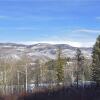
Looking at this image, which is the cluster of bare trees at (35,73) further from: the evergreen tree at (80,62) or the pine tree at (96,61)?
the pine tree at (96,61)

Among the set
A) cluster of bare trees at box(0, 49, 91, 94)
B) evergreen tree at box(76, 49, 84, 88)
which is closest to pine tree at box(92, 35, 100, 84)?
cluster of bare trees at box(0, 49, 91, 94)

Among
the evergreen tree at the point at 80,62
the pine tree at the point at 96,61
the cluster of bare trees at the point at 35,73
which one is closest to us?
the pine tree at the point at 96,61

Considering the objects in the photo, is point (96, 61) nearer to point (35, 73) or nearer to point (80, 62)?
point (80, 62)

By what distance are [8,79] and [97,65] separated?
19723 mm

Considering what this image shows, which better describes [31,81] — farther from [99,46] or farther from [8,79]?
[99,46]

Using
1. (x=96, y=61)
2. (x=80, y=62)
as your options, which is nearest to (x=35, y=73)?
(x=80, y=62)

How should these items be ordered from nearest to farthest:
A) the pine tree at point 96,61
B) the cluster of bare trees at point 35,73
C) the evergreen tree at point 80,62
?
the pine tree at point 96,61, the evergreen tree at point 80,62, the cluster of bare trees at point 35,73

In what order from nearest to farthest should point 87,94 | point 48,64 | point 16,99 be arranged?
point 16,99 → point 87,94 → point 48,64

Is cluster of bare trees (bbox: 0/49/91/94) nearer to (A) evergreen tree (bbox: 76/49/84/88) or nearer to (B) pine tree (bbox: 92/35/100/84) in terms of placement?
(A) evergreen tree (bbox: 76/49/84/88)

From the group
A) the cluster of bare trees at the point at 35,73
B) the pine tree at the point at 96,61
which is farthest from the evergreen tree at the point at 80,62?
the pine tree at the point at 96,61

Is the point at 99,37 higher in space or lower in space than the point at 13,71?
higher

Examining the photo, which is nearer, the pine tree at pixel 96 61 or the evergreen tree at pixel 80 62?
the pine tree at pixel 96 61

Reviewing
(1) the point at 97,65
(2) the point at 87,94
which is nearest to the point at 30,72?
(1) the point at 97,65

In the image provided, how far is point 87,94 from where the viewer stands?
111ft
